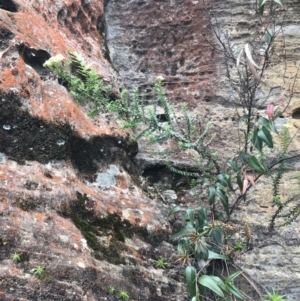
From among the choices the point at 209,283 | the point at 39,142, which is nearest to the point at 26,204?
the point at 39,142

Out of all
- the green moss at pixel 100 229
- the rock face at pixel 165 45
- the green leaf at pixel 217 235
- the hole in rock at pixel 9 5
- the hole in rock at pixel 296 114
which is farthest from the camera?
the rock face at pixel 165 45

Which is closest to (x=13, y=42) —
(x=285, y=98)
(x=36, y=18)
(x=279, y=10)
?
(x=36, y=18)

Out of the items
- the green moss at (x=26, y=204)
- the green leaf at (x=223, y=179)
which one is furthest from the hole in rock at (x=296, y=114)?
the green moss at (x=26, y=204)

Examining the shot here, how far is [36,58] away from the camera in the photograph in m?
2.75

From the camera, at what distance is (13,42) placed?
2.60m

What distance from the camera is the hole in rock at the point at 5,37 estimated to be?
2574 millimetres

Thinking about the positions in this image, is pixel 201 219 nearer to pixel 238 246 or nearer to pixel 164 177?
pixel 238 246

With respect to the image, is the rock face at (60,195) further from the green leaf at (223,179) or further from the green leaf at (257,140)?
the green leaf at (257,140)

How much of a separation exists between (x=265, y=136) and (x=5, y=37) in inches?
62.9

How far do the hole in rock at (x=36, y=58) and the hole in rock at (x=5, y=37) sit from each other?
0.09 metres

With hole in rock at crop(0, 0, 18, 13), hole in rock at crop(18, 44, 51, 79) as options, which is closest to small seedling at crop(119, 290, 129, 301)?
hole in rock at crop(18, 44, 51, 79)

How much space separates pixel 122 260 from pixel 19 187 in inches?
25.2

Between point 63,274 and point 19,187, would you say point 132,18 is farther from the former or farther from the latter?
point 63,274

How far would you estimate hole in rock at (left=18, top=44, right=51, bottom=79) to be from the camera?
2.68 m
